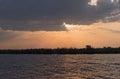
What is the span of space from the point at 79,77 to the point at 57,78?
4294 mm

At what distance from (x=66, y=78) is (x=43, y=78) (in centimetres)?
409

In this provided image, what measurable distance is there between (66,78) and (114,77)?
8472mm

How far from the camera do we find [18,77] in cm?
7344

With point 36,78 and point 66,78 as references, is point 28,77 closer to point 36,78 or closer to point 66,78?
point 36,78

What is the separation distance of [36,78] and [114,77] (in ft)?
45.2

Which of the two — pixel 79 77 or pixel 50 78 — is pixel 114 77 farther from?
pixel 50 78

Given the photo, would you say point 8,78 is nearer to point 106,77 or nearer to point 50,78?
point 50,78

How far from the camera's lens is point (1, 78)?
70500 millimetres

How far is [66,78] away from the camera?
6956 centimetres

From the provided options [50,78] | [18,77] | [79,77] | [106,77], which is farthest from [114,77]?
[18,77]

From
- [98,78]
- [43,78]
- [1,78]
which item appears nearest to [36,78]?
[43,78]

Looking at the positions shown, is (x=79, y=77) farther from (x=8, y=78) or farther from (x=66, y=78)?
(x=8, y=78)

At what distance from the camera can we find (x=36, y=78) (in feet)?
232

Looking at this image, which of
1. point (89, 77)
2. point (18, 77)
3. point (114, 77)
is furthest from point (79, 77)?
point (18, 77)
